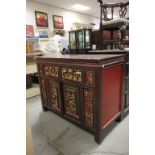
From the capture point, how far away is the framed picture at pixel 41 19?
4.56 m

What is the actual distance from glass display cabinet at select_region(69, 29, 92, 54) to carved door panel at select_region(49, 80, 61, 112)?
1.25m

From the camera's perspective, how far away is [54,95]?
203 cm

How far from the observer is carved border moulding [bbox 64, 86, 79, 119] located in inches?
65.8

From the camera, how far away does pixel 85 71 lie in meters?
Answer: 1.45

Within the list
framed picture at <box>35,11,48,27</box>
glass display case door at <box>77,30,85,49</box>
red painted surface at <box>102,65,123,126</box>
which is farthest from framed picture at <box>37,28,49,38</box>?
red painted surface at <box>102,65,123,126</box>

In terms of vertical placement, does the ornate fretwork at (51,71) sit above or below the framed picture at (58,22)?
below

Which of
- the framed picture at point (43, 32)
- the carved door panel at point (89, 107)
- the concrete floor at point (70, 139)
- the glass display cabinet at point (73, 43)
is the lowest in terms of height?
the concrete floor at point (70, 139)

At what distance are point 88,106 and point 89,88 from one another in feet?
0.71

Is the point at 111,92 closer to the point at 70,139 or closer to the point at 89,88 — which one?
the point at 89,88

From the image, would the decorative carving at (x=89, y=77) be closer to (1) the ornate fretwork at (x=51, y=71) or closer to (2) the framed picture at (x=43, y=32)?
(1) the ornate fretwork at (x=51, y=71)

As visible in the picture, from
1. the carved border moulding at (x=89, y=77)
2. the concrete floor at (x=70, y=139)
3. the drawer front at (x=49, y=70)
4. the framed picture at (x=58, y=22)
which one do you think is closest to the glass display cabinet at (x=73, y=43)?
the drawer front at (x=49, y=70)
